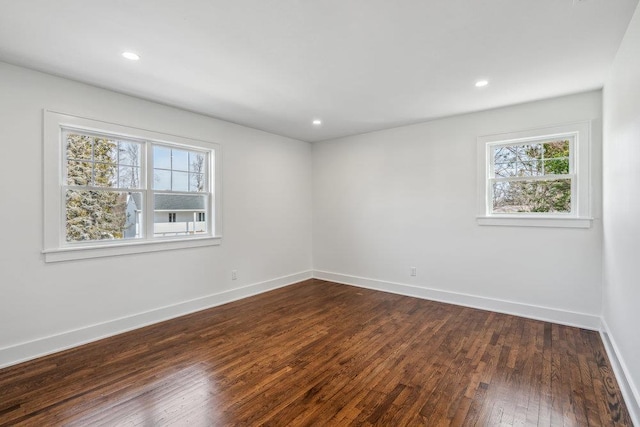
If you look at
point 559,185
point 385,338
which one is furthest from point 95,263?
point 559,185

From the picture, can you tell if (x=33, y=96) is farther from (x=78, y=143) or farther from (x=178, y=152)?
(x=178, y=152)

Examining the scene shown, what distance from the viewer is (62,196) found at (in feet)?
9.63

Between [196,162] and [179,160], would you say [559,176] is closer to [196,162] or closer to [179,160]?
[196,162]

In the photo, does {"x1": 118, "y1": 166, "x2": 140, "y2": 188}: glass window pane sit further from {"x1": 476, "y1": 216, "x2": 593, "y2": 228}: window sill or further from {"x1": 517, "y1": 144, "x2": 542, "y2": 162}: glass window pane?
{"x1": 517, "y1": 144, "x2": 542, "y2": 162}: glass window pane

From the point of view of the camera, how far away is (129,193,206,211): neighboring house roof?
353 centimetres

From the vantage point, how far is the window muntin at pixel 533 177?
3.53 metres

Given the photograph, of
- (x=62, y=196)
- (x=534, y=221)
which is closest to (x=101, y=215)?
(x=62, y=196)

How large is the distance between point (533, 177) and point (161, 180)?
186 inches

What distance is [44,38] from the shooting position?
223cm

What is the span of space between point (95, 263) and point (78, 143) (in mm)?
1281

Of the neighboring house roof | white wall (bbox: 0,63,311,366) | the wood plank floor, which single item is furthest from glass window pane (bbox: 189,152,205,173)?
the wood plank floor

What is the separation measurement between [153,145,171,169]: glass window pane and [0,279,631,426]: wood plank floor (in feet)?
6.49

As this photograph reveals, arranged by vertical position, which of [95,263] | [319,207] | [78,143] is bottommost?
[95,263]

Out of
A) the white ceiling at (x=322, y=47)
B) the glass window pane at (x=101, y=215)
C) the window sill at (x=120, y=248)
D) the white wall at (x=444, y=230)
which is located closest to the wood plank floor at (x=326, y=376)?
the white wall at (x=444, y=230)
